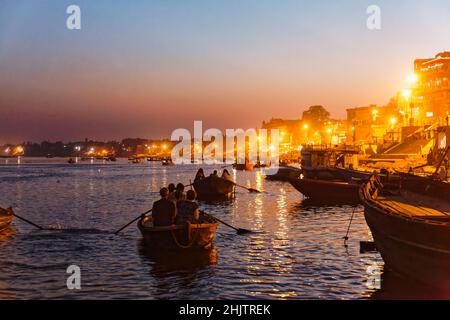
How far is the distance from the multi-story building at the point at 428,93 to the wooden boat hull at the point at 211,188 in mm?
48058

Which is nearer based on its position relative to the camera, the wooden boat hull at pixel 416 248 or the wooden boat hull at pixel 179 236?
the wooden boat hull at pixel 416 248

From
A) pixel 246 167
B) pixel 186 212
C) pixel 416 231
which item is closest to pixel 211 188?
pixel 186 212

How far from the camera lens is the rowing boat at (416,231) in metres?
12.2

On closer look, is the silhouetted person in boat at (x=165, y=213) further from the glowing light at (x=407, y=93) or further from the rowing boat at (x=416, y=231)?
the glowing light at (x=407, y=93)

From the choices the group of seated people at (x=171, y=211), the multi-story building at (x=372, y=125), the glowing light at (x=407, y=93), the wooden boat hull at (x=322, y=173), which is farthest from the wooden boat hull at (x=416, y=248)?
the glowing light at (x=407, y=93)

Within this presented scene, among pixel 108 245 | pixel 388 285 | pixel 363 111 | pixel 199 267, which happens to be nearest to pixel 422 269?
pixel 388 285

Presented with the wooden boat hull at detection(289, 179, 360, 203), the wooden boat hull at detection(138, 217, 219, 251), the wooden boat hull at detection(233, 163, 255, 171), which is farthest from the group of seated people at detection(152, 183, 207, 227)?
the wooden boat hull at detection(233, 163, 255, 171)

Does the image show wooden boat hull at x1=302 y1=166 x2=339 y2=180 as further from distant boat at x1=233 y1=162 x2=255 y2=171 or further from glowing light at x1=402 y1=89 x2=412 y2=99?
distant boat at x1=233 y1=162 x2=255 y2=171

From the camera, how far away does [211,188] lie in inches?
1886

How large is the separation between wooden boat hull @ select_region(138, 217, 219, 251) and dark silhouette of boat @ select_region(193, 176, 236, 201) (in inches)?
1094

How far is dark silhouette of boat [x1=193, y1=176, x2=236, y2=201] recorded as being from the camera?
47.8 metres

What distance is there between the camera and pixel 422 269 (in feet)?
42.5

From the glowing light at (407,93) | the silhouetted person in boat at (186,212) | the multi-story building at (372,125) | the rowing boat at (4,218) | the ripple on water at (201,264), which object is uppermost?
the glowing light at (407,93)

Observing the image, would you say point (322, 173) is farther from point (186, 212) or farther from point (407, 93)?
point (407, 93)
